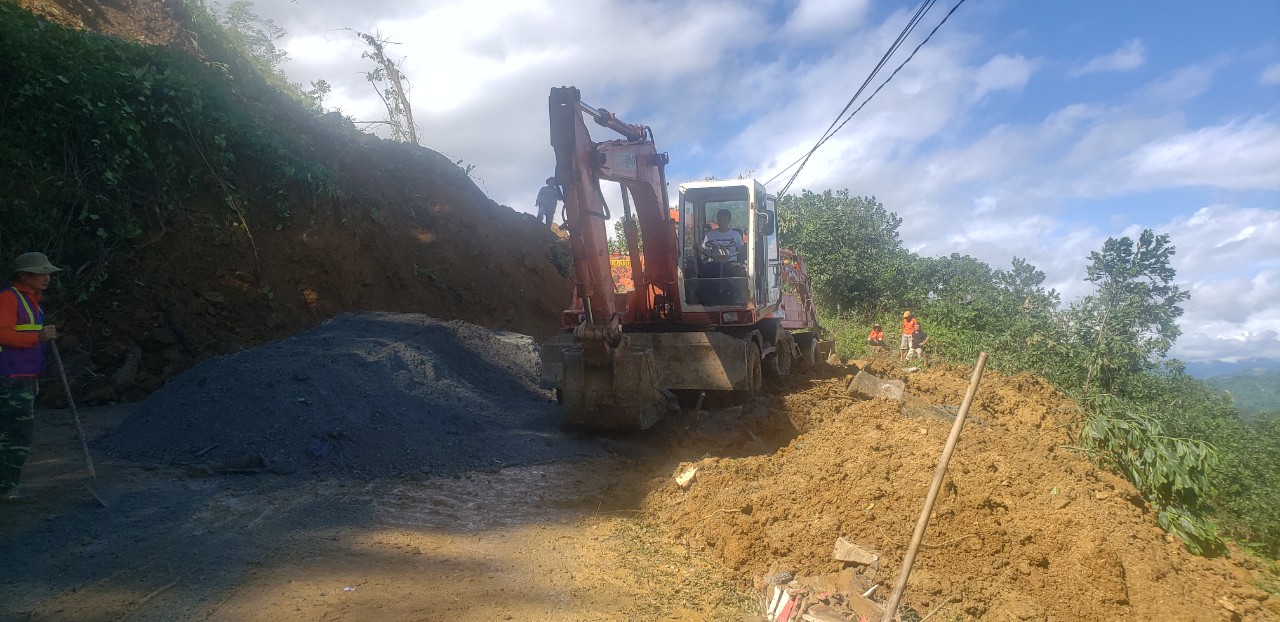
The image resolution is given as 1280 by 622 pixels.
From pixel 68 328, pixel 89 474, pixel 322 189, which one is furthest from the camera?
pixel 322 189

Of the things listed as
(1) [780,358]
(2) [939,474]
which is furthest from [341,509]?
(1) [780,358]

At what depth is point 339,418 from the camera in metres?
7.16

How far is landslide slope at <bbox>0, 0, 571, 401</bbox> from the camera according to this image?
9.77m

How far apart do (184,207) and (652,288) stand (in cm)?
797

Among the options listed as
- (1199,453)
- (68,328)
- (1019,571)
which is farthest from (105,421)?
(1199,453)

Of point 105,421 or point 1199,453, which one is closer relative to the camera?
point 1199,453

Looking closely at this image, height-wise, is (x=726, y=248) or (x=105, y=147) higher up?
(x=105, y=147)

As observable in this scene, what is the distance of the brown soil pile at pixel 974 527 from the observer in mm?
4105

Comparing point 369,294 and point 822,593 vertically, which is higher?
point 369,294

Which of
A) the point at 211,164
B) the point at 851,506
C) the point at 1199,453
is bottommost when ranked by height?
the point at 851,506

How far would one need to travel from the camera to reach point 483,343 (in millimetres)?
11922

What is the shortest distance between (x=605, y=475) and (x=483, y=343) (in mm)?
5794

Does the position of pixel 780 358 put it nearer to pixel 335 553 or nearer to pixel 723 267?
pixel 723 267

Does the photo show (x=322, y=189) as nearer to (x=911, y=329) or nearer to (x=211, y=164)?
(x=211, y=164)
